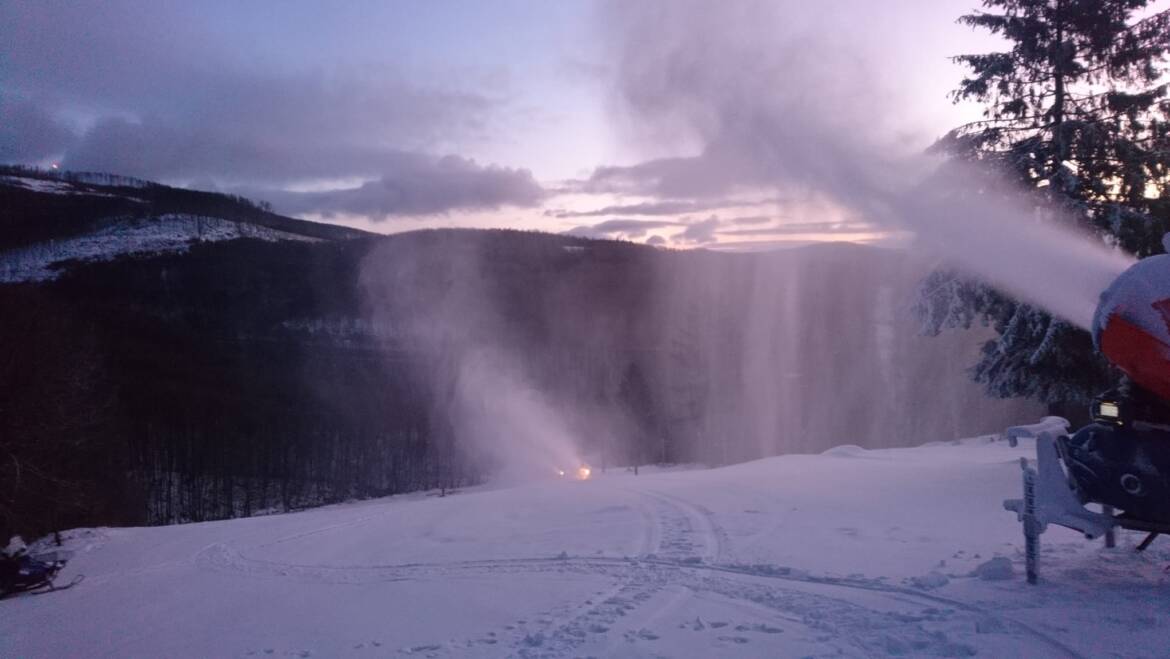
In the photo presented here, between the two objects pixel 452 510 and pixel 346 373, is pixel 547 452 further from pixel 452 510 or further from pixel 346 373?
pixel 452 510

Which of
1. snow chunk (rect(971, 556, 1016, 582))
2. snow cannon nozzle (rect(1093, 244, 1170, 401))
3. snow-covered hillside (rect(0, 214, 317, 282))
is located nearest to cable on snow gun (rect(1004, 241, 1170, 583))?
snow cannon nozzle (rect(1093, 244, 1170, 401))

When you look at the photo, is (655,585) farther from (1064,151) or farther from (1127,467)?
(1064,151)

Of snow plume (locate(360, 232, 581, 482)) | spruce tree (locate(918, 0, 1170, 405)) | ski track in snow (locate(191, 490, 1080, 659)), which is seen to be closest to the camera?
ski track in snow (locate(191, 490, 1080, 659))

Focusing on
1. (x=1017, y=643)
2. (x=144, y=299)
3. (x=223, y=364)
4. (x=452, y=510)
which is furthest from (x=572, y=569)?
(x=144, y=299)

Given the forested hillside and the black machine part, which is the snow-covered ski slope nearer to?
the black machine part

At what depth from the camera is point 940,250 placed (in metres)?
14.3

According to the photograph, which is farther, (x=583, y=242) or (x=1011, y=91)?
(x=583, y=242)

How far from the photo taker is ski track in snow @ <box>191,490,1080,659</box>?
5117 mm

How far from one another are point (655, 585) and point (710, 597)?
675 mm

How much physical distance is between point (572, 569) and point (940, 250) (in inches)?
391

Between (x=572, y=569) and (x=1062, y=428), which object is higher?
(x=1062, y=428)

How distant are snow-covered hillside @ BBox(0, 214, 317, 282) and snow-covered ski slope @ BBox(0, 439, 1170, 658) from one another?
2560 inches

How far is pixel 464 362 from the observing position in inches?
3351

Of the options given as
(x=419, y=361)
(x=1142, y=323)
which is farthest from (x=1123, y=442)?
(x=419, y=361)
